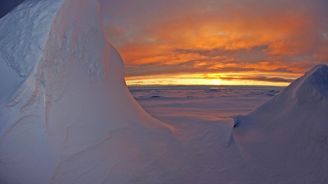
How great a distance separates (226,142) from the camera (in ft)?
11.0

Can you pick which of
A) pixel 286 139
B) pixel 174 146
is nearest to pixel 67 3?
pixel 174 146

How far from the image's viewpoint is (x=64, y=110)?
8.13ft

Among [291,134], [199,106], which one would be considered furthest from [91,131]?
[199,106]

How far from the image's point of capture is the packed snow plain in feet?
7.55

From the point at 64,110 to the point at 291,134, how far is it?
321cm

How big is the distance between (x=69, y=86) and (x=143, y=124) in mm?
1063

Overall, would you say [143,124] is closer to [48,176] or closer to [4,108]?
[48,176]

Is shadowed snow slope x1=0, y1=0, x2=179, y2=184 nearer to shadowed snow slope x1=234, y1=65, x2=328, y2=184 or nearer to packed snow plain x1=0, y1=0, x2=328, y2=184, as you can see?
packed snow plain x1=0, y1=0, x2=328, y2=184

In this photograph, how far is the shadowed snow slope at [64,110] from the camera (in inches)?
90.4

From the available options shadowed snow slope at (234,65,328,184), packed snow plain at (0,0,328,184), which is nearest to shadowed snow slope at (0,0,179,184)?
packed snow plain at (0,0,328,184)

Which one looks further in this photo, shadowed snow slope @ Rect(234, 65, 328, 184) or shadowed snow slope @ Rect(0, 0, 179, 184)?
shadowed snow slope @ Rect(234, 65, 328, 184)

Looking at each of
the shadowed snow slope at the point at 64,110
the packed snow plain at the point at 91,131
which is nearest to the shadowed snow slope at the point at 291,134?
the packed snow plain at the point at 91,131

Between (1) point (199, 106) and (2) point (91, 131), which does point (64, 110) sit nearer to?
(2) point (91, 131)

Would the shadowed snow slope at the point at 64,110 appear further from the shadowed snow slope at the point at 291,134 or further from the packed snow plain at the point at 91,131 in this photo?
the shadowed snow slope at the point at 291,134
